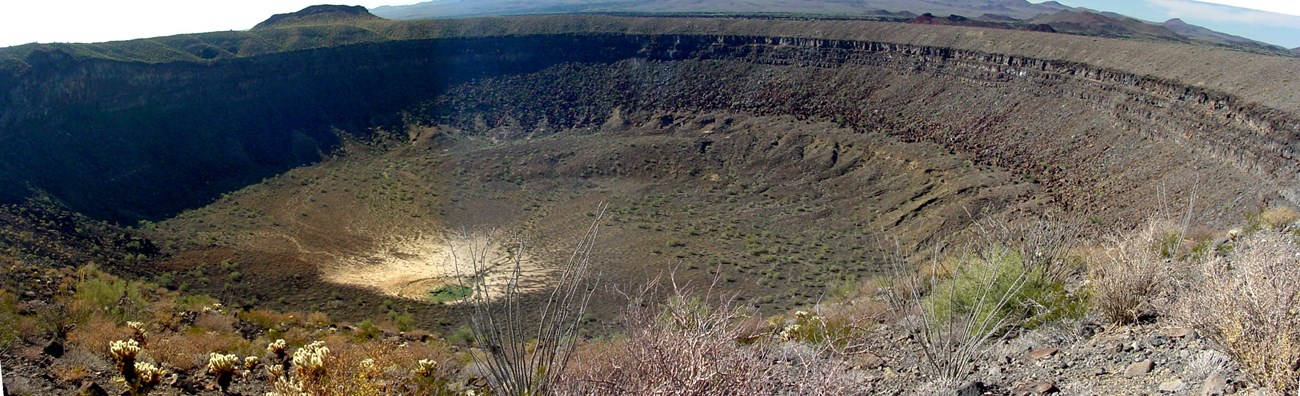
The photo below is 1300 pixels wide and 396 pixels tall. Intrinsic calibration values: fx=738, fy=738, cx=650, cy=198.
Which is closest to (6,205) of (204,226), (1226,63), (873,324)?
(204,226)

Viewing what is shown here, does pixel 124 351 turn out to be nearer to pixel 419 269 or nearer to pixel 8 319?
pixel 8 319

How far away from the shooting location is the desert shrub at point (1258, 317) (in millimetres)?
6312

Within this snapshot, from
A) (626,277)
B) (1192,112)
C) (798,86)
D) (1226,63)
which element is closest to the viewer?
(626,277)

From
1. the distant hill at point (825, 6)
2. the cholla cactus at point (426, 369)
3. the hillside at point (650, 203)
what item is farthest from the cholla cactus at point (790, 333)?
the distant hill at point (825, 6)

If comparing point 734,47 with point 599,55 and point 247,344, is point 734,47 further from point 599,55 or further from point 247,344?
point 247,344

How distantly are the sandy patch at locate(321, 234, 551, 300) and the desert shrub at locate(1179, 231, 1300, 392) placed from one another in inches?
692

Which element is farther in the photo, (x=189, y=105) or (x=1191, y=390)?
(x=189, y=105)

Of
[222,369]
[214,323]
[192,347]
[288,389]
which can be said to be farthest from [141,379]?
→ [214,323]

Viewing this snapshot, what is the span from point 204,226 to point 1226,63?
40844 mm

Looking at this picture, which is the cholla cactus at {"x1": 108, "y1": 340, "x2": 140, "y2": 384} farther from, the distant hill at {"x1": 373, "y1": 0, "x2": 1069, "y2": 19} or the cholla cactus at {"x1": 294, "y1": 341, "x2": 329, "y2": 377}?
the distant hill at {"x1": 373, "y1": 0, "x2": 1069, "y2": 19}

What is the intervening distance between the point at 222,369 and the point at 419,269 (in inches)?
571

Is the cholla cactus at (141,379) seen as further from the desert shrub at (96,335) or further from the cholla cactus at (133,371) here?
the desert shrub at (96,335)

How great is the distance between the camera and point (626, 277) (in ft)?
79.3

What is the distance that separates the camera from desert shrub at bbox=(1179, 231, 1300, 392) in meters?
6.31
